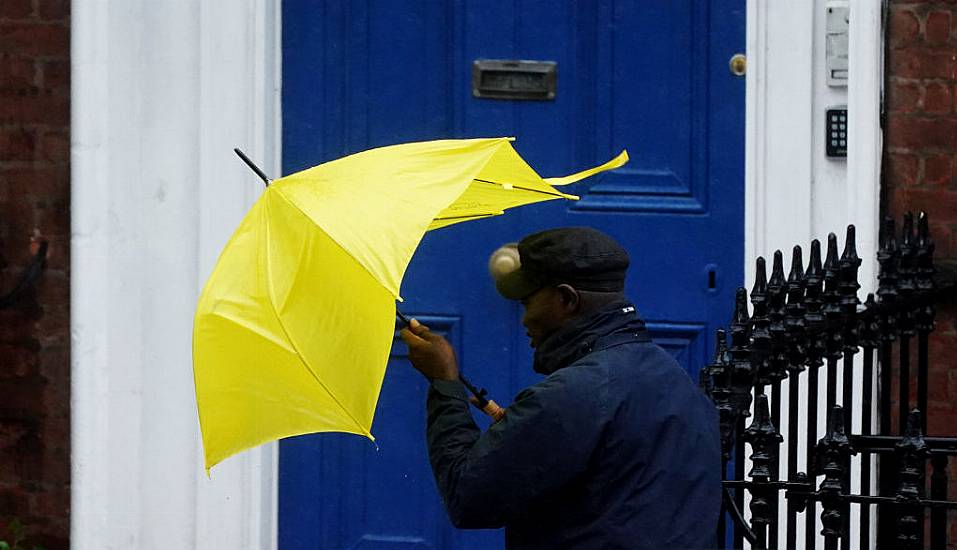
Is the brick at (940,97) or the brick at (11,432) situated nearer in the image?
the brick at (940,97)

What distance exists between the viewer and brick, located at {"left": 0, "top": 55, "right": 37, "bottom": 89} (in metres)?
5.73

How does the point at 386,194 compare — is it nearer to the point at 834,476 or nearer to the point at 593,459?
the point at 593,459

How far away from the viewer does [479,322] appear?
18.8 ft

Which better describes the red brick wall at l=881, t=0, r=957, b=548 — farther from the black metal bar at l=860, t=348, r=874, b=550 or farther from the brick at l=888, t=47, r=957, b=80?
the black metal bar at l=860, t=348, r=874, b=550

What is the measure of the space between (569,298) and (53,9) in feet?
9.42

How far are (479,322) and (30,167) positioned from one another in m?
1.58

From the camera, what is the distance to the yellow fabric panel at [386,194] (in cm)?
305

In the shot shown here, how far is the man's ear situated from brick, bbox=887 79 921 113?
93.2 inches

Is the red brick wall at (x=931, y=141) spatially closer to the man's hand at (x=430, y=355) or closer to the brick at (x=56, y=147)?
the man's hand at (x=430, y=355)

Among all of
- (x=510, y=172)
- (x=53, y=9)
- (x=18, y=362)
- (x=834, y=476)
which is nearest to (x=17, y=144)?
(x=53, y=9)

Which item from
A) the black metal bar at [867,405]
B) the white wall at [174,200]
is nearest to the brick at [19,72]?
the white wall at [174,200]

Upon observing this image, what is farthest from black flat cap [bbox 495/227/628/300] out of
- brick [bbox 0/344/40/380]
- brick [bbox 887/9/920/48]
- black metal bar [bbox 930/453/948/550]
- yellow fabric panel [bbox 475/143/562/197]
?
brick [bbox 0/344/40/380]

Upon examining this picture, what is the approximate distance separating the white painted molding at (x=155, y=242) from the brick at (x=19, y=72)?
26cm

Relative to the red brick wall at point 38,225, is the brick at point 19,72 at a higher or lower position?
higher
